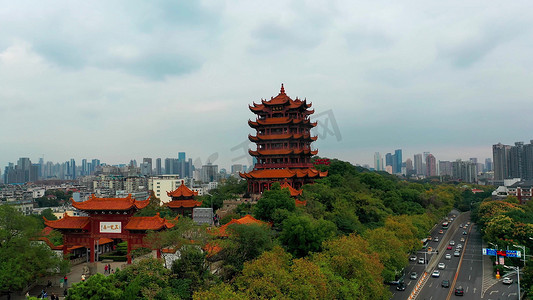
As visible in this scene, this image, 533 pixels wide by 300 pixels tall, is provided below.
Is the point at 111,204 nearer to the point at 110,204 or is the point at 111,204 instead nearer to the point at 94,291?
the point at 110,204

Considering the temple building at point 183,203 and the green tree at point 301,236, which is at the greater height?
the temple building at point 183,203

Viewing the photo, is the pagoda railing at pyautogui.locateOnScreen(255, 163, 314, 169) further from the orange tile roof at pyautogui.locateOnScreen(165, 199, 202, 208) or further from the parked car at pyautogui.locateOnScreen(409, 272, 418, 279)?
the parked car at pyautogui.locateOnScreen(409, 272, 418, 279)

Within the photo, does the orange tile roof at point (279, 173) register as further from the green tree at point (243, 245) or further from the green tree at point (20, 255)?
the green tree at point (20, 255)

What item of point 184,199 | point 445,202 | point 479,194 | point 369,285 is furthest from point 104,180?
point 369,285

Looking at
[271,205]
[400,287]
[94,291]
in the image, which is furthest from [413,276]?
[94,291]

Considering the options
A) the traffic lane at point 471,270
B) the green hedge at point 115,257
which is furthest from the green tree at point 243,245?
the traffic lane at point 471,270
